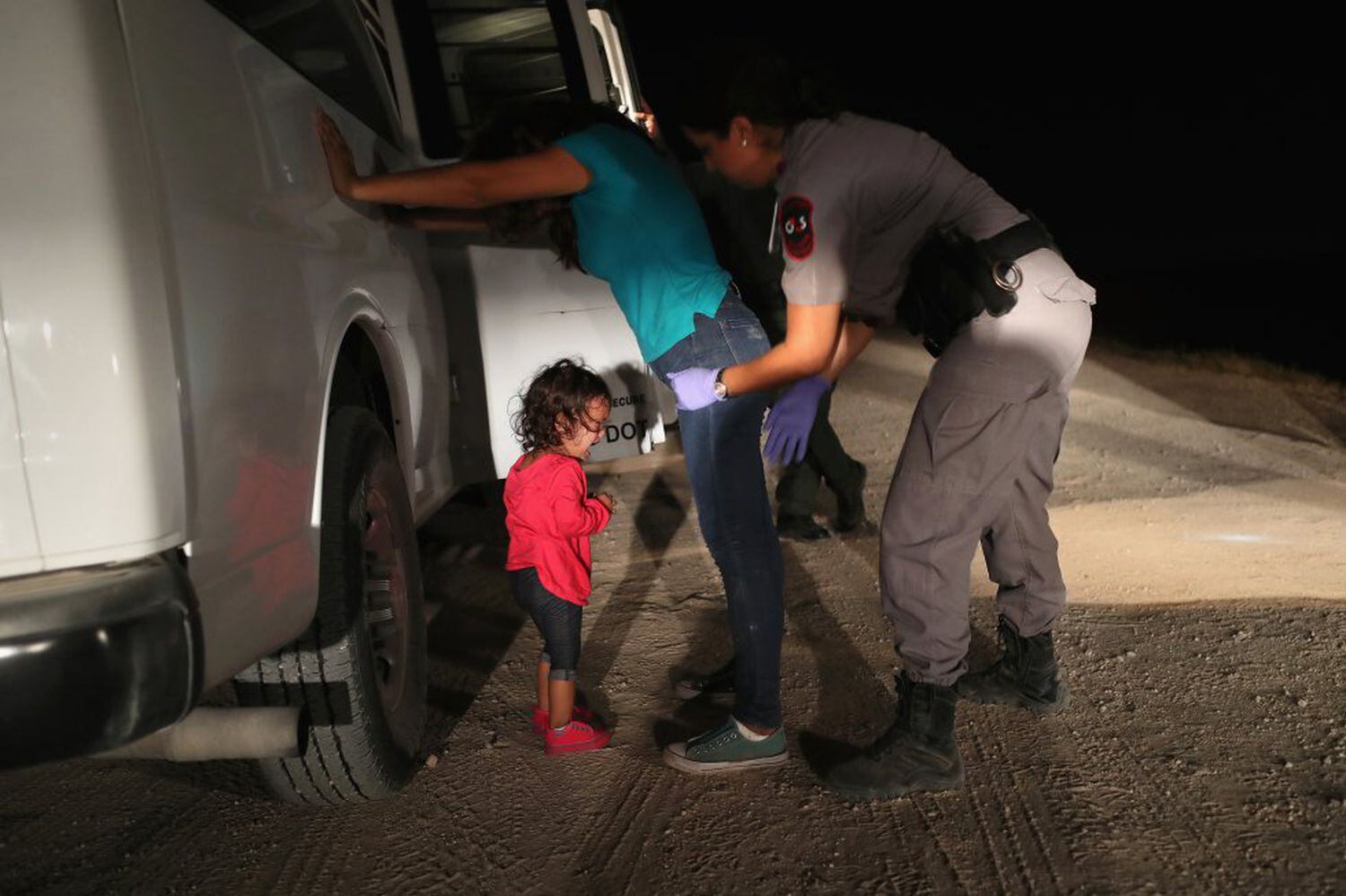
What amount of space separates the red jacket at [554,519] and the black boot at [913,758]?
0.84 m

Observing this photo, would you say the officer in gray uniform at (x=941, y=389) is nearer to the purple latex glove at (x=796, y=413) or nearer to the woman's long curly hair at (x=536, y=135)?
the purple latex glove at (x=796, y=413)

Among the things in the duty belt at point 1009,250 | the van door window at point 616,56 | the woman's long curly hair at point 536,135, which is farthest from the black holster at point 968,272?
the van door window at point 616,56

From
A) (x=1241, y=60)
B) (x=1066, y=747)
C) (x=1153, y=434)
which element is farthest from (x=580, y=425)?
(x=1241, y=60)

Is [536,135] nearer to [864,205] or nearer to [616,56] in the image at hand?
[864,205]

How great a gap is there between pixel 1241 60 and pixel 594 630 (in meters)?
38.6

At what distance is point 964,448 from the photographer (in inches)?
101

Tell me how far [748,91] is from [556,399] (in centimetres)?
91

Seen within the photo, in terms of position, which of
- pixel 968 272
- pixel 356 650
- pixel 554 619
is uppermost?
pixel 968 272

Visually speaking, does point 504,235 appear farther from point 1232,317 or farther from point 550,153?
point 1232,317

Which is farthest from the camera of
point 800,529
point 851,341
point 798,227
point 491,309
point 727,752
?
point 800,529

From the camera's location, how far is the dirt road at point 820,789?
2.35m

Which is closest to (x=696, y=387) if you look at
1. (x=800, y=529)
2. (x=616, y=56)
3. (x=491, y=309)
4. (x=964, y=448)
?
(x=964, y=448)

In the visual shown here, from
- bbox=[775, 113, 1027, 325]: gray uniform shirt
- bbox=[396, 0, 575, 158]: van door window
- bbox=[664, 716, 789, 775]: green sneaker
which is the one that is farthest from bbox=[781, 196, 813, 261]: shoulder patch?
bbox=[396, 0, 575, 158]: van door window

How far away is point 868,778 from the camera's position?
2.60 meters
